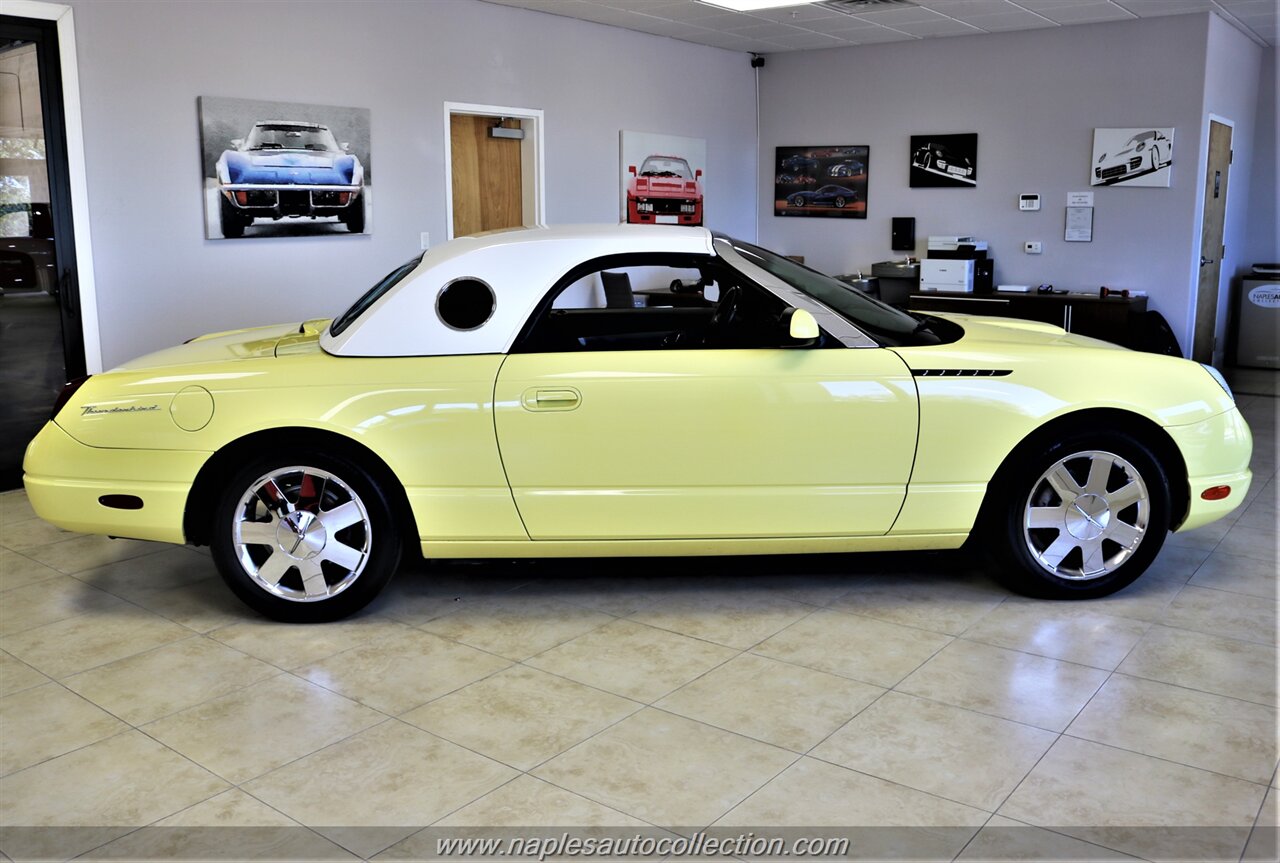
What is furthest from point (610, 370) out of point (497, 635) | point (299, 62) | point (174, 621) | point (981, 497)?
point (299, 62)

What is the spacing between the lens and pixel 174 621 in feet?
13.2

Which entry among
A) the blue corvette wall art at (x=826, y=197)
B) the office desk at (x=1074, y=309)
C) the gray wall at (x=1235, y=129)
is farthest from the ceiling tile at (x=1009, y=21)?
the office desk at (x=1074, y=309)

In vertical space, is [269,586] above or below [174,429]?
below

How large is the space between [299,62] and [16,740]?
5.15 meters

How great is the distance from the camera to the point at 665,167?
9.98 meters

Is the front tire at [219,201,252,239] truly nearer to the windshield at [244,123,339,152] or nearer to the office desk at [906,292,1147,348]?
the windshield at [244,123,339,152]

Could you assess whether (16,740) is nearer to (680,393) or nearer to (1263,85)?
(680,393)

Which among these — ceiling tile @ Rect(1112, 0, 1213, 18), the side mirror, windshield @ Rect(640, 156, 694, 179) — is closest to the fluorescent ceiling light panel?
windshield @ Rect(640, 156, 694, 179)

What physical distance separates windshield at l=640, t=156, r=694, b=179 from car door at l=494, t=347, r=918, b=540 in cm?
627

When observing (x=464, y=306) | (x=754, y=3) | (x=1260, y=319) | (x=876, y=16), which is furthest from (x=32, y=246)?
(x=1260, y=319)

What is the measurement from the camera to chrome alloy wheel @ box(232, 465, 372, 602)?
3.84 meters

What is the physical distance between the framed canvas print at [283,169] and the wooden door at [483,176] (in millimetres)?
1027

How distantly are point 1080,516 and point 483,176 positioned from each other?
230 inches

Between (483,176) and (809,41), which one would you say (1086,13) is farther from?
(483,176)
